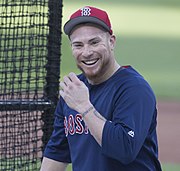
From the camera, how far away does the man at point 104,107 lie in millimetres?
3031

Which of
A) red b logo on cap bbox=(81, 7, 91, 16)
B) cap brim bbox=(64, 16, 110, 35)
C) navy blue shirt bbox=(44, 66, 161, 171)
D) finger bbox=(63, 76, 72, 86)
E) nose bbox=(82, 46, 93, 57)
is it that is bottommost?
navy blue shirt bbox=(44, 66, 161, 171)

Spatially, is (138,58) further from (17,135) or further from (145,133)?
(145,133)

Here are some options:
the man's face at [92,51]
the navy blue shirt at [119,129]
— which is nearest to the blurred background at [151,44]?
the navy blue shirt at [119,129]

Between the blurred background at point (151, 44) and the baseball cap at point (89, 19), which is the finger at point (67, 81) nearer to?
the baseball cap at point (89, 19)

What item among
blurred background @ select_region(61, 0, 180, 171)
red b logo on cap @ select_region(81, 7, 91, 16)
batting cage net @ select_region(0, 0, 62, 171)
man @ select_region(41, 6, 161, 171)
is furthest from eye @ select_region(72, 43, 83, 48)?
blurred background @ select_region(61, 0, 180, 171)

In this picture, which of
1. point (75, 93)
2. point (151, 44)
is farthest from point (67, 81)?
point (151, 44)

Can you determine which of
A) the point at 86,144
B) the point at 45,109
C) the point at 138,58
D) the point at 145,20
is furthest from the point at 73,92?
the point at 145,20

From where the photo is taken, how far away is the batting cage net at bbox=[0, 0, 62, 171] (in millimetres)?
4773

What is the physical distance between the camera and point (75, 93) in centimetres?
315

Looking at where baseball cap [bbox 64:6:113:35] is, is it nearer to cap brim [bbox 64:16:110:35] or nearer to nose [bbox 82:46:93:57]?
cap brim [bbox 64:16:110:35]

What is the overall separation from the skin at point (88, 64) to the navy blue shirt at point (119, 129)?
62mm

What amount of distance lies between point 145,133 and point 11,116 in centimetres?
203

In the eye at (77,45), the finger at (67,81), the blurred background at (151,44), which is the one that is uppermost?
the blurred background at (151,44)

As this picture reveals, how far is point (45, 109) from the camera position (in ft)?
15.6
